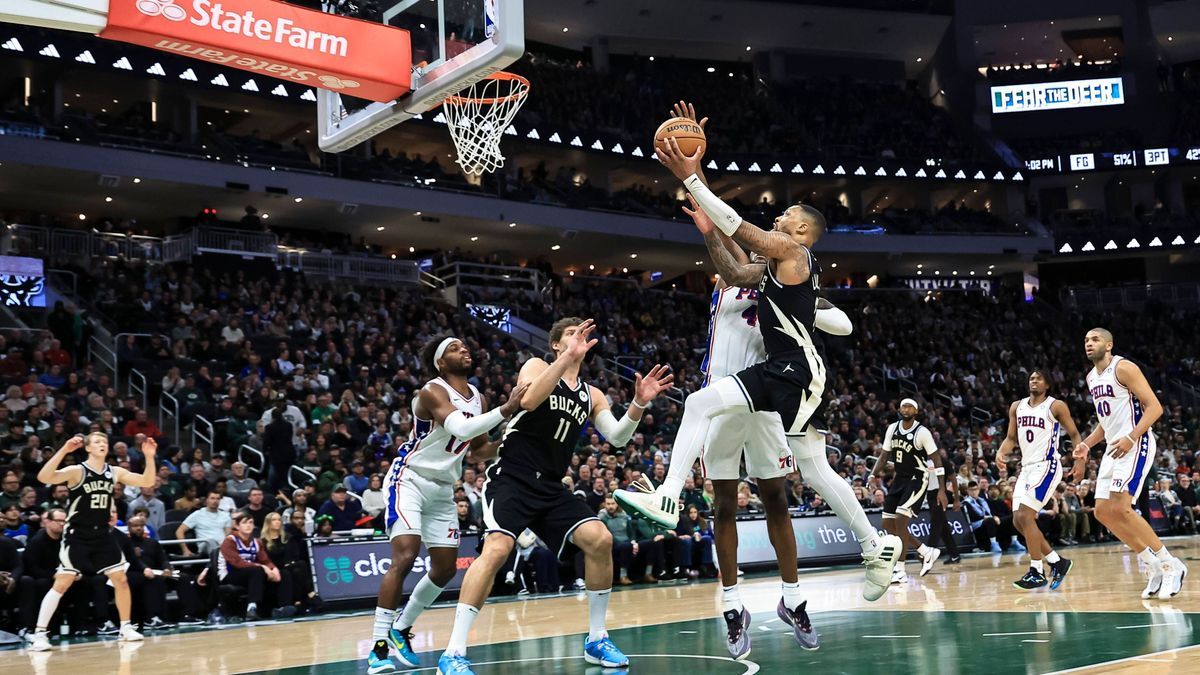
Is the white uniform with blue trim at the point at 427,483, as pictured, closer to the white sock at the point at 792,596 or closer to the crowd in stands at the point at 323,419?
the crowd in stands at the point at 323,419

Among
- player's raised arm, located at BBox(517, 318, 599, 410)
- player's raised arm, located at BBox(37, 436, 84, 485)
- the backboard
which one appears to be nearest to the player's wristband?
player's raised arm, located at BBox(517, 318, 599, 410)

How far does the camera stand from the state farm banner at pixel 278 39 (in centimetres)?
803

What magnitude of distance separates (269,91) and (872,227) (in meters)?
22.1

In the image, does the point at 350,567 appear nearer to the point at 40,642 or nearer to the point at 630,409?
the point at 40,642

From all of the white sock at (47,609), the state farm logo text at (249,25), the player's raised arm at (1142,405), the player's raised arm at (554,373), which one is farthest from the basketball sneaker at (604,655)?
the white sock at (47,609)

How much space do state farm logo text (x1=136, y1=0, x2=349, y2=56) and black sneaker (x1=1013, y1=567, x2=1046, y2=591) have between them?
8107mm

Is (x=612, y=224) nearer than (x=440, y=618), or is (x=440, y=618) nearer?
(x=440, y=618)

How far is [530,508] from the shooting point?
22.4ft

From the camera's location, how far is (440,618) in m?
11.9

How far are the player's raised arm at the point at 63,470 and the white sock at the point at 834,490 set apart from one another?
655 cm

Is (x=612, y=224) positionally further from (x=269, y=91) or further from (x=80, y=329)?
(x=80, y=329)

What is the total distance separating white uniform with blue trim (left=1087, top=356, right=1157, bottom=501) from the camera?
10172mm

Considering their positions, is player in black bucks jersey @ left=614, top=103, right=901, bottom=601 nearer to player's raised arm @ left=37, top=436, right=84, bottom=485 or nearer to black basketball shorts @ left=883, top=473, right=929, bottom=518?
player's raised arm @ left=37, top=436, right=84, bottom=485

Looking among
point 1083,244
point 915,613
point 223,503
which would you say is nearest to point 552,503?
point 915,613
